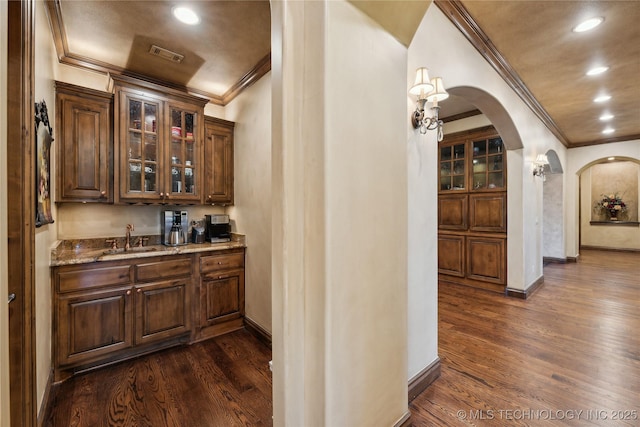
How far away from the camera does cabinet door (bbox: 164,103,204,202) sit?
2.79 meters

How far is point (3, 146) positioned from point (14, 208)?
452 mm

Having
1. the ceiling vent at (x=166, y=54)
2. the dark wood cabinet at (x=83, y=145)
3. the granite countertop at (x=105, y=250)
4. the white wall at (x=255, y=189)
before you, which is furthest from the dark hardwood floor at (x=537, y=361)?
the ceiling vent at (x=166, y=54)

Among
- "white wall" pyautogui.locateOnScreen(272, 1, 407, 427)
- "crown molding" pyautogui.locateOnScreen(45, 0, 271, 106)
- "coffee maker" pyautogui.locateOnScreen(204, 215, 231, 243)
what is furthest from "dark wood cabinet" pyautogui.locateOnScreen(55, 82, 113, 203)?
"white wall" pyautogui.locateOnScreen(272, 1, 407, 427)

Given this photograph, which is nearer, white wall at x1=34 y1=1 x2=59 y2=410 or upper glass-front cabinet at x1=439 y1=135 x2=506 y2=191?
white wall at x1=34 y1=1 x2=59 y2=410

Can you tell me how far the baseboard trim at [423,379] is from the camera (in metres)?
1.82

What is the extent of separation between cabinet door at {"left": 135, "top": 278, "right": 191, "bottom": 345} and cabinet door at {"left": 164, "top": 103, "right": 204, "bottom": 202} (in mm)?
902

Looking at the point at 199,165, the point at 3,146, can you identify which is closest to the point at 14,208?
the point at 3,146

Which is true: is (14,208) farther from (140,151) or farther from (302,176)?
(140,151)

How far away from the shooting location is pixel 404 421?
1.52m

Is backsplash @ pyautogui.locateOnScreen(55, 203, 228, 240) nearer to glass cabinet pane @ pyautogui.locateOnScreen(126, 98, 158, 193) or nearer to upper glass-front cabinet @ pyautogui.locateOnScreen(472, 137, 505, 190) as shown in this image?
glass cabinet pane @ pyautogui.locateOnScreen(126, 98, 158, 193)

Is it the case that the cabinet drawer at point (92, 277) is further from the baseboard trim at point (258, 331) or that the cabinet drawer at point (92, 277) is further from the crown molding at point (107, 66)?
the crown molding at point (107, 66)

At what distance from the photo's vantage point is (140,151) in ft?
8.66

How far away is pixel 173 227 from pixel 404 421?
8.82 ft

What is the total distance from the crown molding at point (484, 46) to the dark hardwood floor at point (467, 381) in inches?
110
